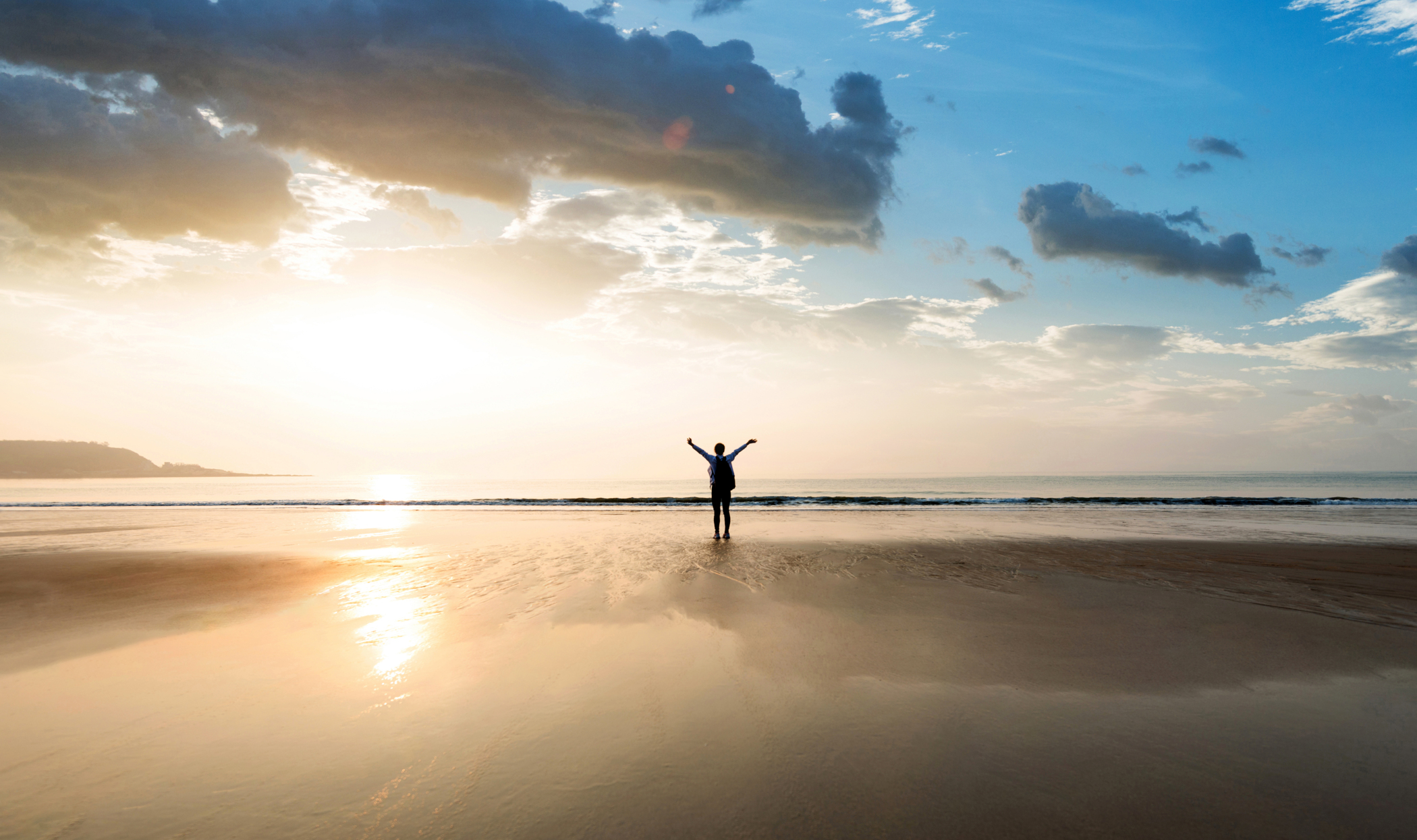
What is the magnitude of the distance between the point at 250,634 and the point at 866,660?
296 inches

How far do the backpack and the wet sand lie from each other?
5.91m

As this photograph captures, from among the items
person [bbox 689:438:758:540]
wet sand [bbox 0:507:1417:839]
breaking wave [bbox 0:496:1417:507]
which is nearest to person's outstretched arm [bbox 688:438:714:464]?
person [bbox 689:438:758:540]

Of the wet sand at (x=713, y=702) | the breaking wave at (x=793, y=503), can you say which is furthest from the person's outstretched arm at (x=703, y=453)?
the breaking wave at (x=793, y=503)

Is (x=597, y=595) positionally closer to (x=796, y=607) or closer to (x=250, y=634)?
(x=796, y=607)

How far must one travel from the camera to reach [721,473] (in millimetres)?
17969

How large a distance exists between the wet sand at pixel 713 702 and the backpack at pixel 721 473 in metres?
5.91

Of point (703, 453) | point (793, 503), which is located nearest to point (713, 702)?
point (703, 453)

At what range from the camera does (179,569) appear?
42.0 feet

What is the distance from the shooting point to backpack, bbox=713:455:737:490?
17.8 metres

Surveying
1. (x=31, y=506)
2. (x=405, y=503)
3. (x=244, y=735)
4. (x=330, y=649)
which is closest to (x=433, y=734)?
(x=244, y=735)

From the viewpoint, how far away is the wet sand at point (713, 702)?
3443 mm

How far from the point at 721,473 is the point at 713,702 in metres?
12.8

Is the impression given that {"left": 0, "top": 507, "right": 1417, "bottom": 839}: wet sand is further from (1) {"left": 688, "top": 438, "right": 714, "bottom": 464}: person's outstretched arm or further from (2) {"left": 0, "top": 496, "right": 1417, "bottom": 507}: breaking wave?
(2) {"left": 0, "top": 496, "right": 1417, "bottom": 507}: breaking wave

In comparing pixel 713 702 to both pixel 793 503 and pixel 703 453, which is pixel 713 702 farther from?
pixel 793 503
